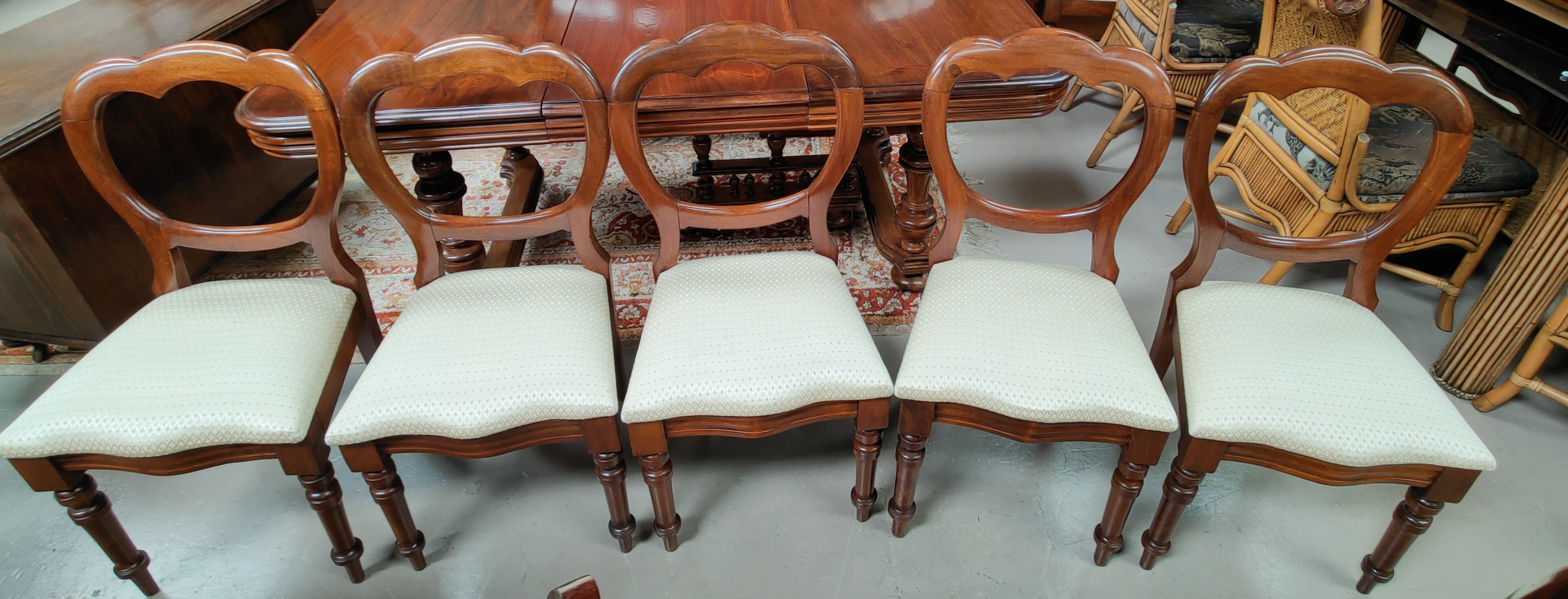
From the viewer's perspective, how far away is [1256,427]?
1.22m

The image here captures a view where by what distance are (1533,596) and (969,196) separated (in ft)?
3.21

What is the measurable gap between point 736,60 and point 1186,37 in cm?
208

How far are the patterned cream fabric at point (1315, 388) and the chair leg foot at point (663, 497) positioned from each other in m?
0.92

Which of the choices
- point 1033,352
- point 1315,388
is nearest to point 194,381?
point 1033,352

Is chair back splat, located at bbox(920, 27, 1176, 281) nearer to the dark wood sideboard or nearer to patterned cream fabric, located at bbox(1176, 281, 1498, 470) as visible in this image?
patterned cream fabric, located at bbox(1176, 281, 1498, 470)

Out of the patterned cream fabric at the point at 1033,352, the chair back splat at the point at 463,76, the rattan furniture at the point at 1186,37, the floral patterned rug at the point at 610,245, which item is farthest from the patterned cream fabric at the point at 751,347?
the rattan furniture at the point at 1186,37

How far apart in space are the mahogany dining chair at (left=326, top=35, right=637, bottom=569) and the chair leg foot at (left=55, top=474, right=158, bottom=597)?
0.46 metres

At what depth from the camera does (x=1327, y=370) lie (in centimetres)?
129

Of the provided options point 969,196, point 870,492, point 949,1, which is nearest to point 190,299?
point 870,492

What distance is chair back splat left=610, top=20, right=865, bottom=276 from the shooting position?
4.28ft

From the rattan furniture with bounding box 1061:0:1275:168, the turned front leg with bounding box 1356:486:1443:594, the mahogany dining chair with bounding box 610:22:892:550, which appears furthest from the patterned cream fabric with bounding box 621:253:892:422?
the rattan furniture with bounding box 1061:0:1275:168

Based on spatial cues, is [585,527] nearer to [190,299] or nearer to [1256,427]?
[190,299]

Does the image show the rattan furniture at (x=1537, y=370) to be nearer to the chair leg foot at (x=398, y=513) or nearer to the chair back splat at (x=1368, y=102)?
the chair back splat at (x=1368, y=102)

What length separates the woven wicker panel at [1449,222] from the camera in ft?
6.27
